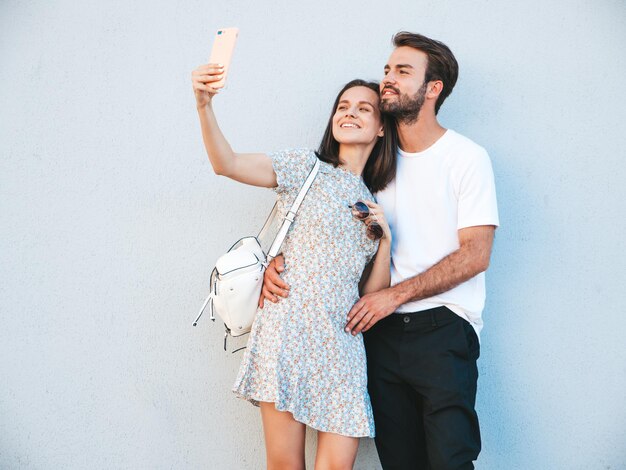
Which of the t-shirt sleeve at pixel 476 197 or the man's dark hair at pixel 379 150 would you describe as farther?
the man's dark hair at pixel 379 150

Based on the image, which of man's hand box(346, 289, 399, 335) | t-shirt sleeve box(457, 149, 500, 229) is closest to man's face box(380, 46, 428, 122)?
t-shirt sleeve box(457, 149, 500, 229)

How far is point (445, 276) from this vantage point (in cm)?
230

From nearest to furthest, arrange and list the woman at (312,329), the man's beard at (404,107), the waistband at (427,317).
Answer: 1. the woman at (312,329)
2. the waistband at (427,317)
3. the man's beard at (404,107)

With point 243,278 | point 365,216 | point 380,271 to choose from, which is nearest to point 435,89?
point 365,216

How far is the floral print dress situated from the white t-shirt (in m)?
0.28

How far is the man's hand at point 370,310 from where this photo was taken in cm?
225

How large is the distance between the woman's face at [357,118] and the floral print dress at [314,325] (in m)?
0.20

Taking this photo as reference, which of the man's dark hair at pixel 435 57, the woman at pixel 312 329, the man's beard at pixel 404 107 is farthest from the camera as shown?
the man's dark hair at pixel 435 57

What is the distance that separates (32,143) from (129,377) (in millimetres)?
1192

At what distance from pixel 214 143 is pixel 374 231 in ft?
2.28

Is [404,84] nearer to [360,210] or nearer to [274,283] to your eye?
[360,210]

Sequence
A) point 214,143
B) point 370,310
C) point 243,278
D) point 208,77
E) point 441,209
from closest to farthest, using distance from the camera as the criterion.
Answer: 1. point 208,77
2. point 214,143
3. point 243,278
4. point 370,310
5. point 441,209

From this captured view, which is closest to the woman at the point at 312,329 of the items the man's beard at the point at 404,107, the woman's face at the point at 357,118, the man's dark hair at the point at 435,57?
the woman's face at the point at 357,118

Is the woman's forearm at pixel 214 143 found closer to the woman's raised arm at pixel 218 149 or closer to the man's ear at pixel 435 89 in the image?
the woman's raised arm at pixel 218 149
